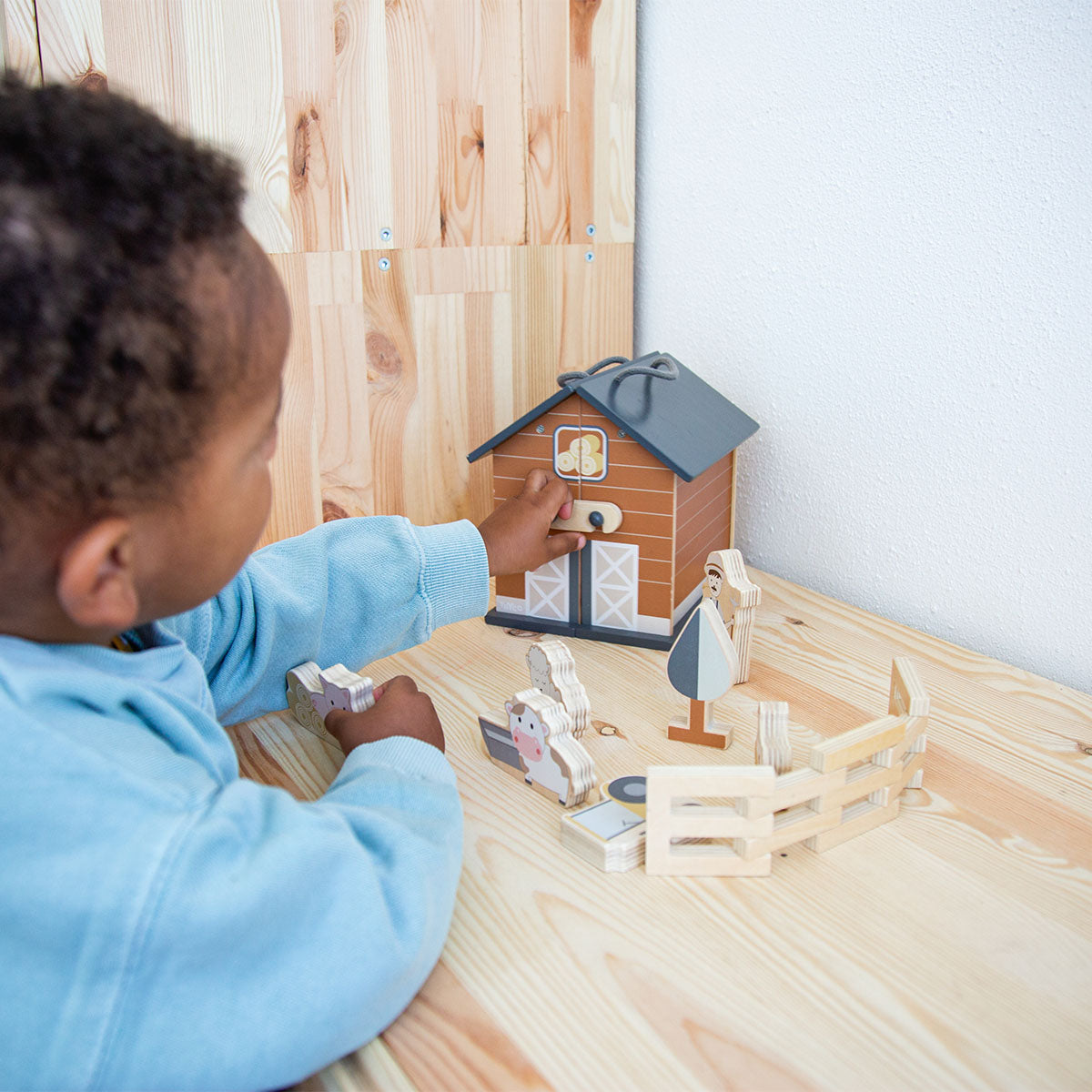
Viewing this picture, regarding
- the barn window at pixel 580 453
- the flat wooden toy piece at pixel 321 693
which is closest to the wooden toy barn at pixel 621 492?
the barn window at pixel 580 453

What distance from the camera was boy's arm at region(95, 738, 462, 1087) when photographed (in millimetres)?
399

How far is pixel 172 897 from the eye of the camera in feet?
1.32

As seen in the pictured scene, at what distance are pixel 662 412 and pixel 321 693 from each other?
380 mm

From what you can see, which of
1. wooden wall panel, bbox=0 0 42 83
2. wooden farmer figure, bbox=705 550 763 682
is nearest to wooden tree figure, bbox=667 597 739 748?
wooden farmer figure, bbox=705 550 763 682

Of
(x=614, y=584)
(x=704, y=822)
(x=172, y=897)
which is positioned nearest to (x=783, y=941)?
(x=704, y=822)

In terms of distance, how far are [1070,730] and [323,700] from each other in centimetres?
53

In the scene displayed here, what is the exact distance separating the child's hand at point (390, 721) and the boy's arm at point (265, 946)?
0.15 meters

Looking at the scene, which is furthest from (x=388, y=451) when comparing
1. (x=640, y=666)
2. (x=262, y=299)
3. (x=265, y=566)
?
(x=262, y=299)

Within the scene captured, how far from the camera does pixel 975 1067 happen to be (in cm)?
41

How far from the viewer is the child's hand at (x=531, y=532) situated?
0.85 meters

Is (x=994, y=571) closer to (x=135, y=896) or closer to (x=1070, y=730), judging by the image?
(x=1070, y=730)

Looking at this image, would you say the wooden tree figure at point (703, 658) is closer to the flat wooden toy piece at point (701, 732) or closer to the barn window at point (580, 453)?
the flat wooden toy piece at point (701, 732)

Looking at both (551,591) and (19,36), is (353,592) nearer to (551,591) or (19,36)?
(551,591)

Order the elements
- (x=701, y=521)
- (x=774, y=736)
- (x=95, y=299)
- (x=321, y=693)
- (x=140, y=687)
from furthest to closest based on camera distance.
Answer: (x=701, y=521), (x=321, y=693), (x=774, y=736), (x=140, y=687), (x=95, y=299)
